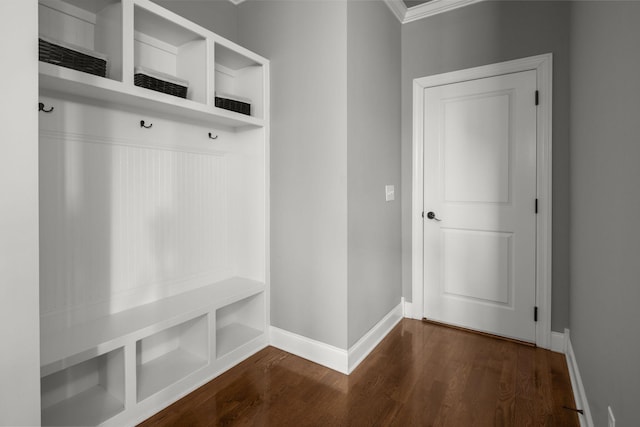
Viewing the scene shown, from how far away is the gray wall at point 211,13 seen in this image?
86.7 inches

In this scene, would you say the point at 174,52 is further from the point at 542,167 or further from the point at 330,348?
the point at 542,167

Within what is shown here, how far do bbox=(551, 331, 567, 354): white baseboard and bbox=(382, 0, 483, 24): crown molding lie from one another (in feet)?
8.31

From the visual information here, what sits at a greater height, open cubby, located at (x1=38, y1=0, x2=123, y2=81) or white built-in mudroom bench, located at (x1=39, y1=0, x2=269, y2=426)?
open cubby, located at (x1=38, y1=0, x2=123, y2=81)

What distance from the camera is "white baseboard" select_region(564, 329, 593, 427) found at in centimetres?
155

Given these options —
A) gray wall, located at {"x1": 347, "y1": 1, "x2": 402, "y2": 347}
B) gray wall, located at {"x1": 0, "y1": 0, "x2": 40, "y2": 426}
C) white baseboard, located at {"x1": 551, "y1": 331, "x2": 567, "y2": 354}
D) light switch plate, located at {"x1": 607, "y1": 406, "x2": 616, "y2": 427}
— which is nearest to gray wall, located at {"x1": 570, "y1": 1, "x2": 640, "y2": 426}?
light switch plate, located at {"x1": 607, "y1": 406, "x2": 616, "y2": 427}

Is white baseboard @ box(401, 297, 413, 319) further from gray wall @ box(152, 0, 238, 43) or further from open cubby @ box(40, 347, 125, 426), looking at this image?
gray wall @ box(152, 0, 238, 43)

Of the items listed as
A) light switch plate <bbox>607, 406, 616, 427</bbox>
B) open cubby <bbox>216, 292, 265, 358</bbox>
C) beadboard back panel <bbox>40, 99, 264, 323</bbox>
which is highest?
beadboard back panel <bbox>40, 99, 264, 323</bbox>

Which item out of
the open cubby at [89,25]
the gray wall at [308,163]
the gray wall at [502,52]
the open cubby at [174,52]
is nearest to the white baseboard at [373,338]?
the gray wall at [308,163]

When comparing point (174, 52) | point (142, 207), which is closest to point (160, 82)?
point (174, 52)

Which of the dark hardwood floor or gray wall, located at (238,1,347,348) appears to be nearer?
the dark hardwood floor

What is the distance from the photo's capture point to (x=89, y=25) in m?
1.74

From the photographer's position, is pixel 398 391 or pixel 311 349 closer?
pixel 398 391

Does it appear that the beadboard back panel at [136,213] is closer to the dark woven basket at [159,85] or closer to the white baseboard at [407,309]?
the dark woven basket at [159,85]

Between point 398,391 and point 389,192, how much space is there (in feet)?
4.72
